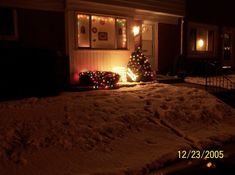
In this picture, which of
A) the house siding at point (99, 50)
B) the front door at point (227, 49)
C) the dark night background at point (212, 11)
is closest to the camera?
the house siding at point (99, 50)

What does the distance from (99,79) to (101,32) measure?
2591 millimetres

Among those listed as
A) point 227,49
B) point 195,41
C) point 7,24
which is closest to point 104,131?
point 7,24

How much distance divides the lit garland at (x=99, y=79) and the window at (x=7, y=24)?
294 centimetres

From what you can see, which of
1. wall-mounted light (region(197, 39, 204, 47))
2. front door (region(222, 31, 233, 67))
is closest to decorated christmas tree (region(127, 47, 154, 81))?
wall-mounted light (region(197, 39, 204, 47))

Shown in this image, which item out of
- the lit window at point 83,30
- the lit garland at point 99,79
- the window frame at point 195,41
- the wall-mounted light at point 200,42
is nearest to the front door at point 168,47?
the window frame at point 195,41

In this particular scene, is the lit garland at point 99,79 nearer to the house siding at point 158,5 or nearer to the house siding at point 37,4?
the house siding at point 37,4

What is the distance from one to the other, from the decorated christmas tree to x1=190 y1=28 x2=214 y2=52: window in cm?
576

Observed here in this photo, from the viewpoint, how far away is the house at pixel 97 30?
10.3m

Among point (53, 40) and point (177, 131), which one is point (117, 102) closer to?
point (177, 131)

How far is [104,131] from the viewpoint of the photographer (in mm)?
6238

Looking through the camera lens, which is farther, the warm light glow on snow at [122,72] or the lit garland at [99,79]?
the warm light glow on snow at [122,72]

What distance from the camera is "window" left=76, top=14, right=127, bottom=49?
1178 centimetres

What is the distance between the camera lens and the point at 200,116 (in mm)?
7707

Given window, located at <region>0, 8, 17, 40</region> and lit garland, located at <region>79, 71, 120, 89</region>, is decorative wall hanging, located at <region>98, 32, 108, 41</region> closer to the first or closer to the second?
lit garland, located at <region>79, 71, 120, 89</region>
